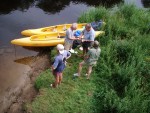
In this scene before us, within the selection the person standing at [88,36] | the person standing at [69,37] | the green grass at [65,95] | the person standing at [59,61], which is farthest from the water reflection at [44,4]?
the person standing at [59,61]

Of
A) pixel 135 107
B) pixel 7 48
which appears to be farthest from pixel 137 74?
pixel 7 48

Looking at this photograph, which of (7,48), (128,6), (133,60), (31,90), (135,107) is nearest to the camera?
(135,107)

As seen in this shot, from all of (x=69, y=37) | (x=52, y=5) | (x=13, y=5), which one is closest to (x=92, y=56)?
(x=69, y=37)

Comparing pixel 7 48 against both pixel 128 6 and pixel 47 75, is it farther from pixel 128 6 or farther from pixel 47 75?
pixel 128 6

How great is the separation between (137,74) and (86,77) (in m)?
1.98

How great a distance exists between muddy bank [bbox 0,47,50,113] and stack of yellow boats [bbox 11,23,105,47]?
571mm

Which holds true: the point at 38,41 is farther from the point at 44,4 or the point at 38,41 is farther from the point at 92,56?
the point at 44,4

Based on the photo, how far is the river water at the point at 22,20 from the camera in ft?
39.4

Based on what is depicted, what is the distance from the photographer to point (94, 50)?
33.1 feet

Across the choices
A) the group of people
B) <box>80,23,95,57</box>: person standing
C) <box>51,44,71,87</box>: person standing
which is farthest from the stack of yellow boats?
<box>51,44,71,87</box>: person standing

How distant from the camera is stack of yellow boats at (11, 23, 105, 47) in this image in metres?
13.6

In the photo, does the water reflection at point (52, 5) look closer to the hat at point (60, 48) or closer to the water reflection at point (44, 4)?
the water reflection at point (44, 4)

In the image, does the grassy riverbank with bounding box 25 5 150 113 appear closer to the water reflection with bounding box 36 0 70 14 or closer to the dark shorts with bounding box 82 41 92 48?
the dark shorts with bounding box 82 41 92 48

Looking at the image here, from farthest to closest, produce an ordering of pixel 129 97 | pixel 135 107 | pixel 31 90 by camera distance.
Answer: pixel 31 90, pixel 129 97, pixel 135 107
